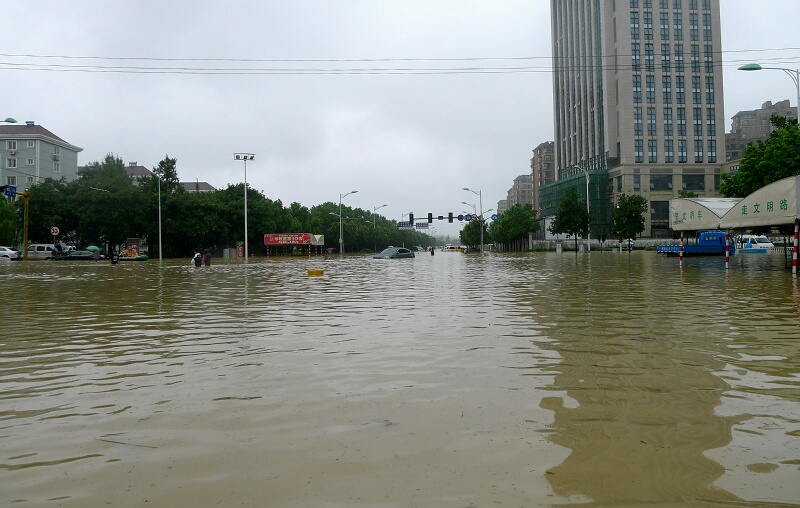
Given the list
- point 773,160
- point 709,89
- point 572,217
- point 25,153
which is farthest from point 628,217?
point 25,153

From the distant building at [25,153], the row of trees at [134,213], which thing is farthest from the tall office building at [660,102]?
the distant building at [25,153]

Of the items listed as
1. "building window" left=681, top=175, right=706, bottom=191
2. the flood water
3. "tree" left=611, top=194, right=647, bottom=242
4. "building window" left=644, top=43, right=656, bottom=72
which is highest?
"building window" left=644, top=43, right=656, bottom=72

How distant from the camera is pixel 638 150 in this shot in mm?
105500

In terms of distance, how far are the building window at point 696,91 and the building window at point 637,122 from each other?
1042 centimetres

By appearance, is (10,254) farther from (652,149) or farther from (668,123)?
(668,123)

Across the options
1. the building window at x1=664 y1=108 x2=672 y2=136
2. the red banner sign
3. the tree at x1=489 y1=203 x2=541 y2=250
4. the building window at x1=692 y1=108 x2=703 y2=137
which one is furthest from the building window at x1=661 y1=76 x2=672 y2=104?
the red banner sign

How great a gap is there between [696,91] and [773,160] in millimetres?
80681

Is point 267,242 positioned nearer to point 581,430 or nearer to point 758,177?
point 758,177

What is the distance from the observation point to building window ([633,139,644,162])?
10506 centimetres

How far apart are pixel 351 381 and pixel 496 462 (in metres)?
2.54

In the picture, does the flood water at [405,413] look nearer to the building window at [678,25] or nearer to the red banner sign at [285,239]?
the red banner sign at [285,239]

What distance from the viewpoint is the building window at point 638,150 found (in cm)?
10506

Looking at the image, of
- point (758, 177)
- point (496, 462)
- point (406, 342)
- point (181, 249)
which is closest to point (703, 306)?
point (406, 342)

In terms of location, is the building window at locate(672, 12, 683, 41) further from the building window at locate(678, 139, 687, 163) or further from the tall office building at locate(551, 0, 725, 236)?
the building window at locate(678, 139, 687, 163)
